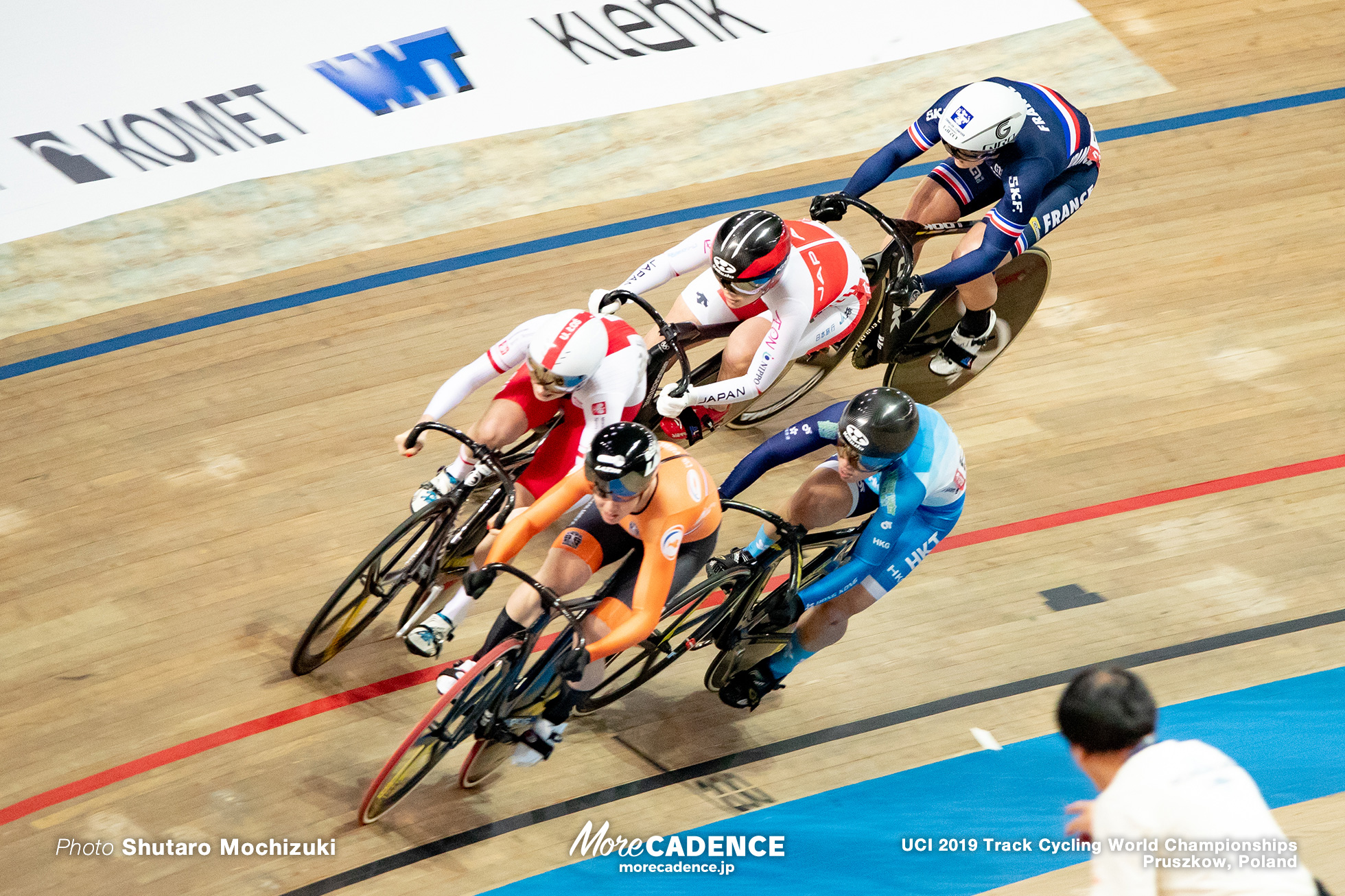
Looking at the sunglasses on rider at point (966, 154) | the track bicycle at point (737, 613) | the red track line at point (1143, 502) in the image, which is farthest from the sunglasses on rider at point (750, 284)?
the red track line at point (1143, 502)

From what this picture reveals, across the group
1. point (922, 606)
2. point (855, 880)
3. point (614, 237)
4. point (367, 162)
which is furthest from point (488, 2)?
point (855, 880)

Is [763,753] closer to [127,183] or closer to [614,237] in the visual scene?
[614,237]

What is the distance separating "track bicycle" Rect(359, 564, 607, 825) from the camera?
3.15 m

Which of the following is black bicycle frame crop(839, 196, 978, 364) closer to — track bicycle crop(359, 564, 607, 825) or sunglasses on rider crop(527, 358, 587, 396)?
sunglasses on rider crop(527, 358, 587, 396)

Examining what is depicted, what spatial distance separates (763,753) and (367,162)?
3734mm

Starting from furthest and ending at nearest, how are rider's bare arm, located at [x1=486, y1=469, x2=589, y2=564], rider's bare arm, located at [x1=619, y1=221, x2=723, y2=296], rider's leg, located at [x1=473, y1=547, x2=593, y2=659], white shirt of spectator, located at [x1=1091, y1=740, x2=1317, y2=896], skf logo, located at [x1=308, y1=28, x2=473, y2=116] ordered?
skf logo, located at [x1=308, y1=28, x2=473, y2=116] → rider's bare arm, located at [x1=619, y1=221, x2=723, y2=296] → rider's leg, located at [x1=473, y1=547, x2=593, y2=659] → rider's bare arm, located at [x1=486, y1=469, x2=589, y2=564] → white shirt of spectator, located at [x1=1091, y1=740, x2=1317, y2=896]

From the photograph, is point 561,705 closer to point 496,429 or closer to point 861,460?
point 496,429

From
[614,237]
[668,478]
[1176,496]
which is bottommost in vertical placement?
[1176,496]

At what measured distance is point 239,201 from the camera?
228 inches

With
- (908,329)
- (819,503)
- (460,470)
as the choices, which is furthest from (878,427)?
(908,329)

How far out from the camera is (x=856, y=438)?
3207 mm

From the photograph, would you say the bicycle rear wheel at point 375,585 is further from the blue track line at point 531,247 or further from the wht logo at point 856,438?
the blue track line at point 531,247

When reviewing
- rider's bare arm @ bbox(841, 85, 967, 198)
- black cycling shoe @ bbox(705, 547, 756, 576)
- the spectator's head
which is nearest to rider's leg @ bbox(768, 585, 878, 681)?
black cycling shoe @ bbox(705, 547, 756, 576)

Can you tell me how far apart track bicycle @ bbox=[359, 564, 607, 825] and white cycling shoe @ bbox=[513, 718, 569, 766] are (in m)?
0.03
